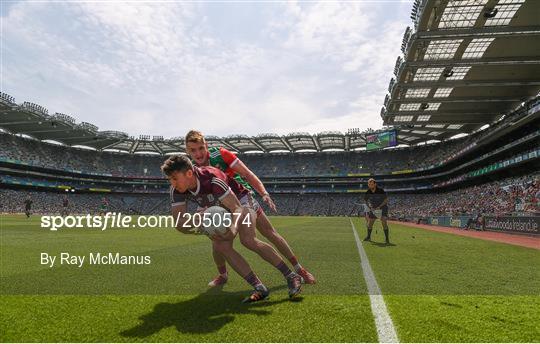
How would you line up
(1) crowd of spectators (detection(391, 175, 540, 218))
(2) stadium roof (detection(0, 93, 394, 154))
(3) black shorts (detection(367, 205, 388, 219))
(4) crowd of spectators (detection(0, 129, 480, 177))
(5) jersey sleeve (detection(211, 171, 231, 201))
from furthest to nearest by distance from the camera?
(4) crowd of spectators (detection(0, 129, 480, 177)) < (2) stadium roof (detection(0, 93, 394, 154)) < (1) crowd of spectators (detection(391, 175, 540, 218)) < (3) black shorts (detection(367, 205, 388, 219)) < (5) jersey sleeve (detection(211, 171, 231, 201))

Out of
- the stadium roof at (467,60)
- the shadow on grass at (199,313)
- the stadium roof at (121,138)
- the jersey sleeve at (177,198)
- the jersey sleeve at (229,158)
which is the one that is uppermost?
the stadium roof at (121,138)

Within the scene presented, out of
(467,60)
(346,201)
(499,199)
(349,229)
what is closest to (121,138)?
(346,201)

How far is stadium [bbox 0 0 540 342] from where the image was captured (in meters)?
3.33

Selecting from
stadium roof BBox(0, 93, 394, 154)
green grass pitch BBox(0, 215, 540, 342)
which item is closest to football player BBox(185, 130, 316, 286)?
green grass pitch BBox(0, 215, 540, 342)

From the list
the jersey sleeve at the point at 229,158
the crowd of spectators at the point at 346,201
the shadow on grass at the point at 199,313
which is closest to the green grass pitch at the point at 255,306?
the shadow on grass at the point at 199,313

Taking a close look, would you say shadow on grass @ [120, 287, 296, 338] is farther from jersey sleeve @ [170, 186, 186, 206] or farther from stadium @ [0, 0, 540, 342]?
jersey sleeve @ [170, 186, 186, 206]

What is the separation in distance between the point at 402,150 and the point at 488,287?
7528 centimetres

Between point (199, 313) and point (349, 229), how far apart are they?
759 inches

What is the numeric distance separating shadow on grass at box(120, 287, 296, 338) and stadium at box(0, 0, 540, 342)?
0.03 m

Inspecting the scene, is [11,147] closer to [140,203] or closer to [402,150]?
[140,203]

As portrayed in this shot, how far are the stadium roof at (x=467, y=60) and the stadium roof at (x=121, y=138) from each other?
82.9ft

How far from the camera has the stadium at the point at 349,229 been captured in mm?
3328

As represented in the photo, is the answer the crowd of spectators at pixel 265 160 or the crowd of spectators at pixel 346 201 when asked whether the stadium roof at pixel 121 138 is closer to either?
the crowd of spectators at pixel 265 160

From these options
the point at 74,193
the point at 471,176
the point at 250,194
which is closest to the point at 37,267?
the point at 250,194
